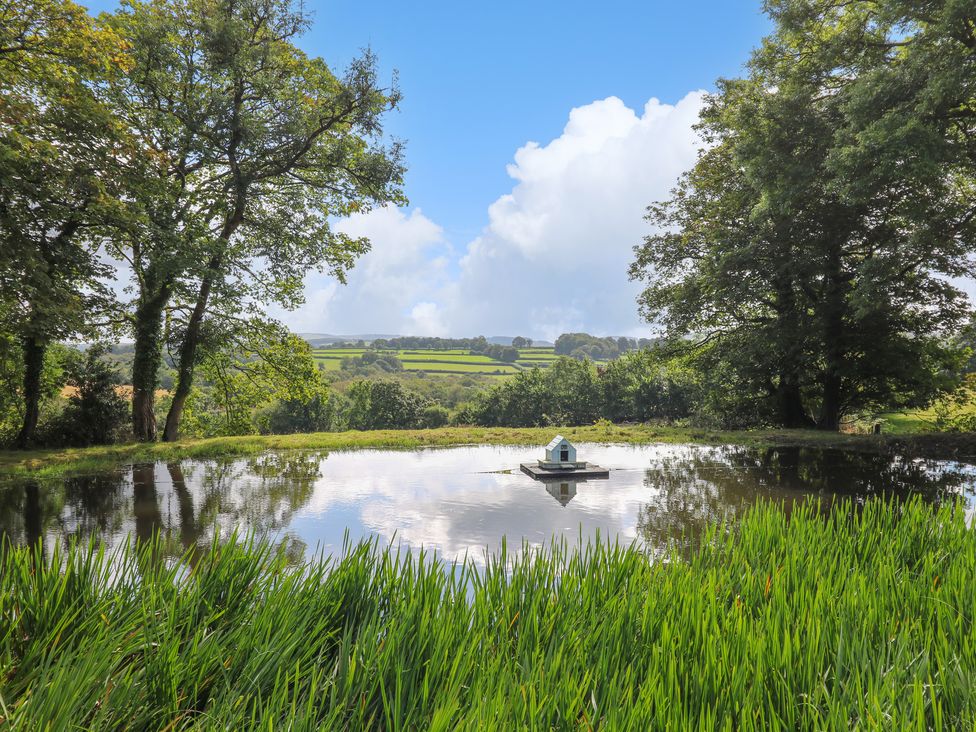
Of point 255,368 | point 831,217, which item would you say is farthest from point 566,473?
point 255,368

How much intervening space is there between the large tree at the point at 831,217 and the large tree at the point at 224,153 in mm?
10267

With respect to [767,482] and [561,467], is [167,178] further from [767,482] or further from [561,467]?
[767,482]

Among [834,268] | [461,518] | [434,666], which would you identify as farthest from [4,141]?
[834,268]

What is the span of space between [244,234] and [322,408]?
3913 cm

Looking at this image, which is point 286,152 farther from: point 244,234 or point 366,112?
point 244,234

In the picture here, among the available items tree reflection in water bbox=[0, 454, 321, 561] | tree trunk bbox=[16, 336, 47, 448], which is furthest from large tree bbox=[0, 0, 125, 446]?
tree reflection in water bbox=[0, 454, 321, 561]

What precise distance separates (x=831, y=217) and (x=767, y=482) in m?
9.19

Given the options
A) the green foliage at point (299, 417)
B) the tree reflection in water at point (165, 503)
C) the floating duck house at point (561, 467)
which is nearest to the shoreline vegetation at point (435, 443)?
the tree reflection in water at point (165, 503)

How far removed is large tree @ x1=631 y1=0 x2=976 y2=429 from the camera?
392 inches

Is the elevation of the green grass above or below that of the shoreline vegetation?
above

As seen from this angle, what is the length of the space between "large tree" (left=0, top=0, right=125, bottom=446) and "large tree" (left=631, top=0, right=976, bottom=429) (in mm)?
14382

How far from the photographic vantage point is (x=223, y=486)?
859 centimetres

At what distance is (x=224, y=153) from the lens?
14.1 meters

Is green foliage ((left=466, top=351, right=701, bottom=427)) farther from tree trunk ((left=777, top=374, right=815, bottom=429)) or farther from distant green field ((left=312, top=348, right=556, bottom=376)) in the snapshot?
distant green field ((left=312, top=348, right=556, bottom=376))
